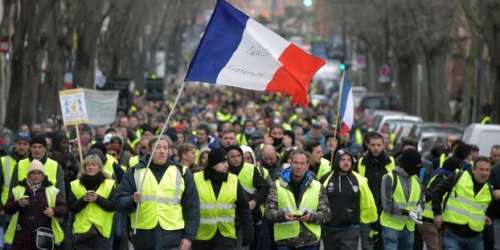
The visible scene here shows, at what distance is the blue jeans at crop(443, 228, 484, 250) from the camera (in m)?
13.3

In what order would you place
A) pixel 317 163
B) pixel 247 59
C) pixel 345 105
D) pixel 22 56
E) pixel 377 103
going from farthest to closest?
1. pixel 377 103
2. pixel 22 56
3. pixel 345 105
4. pixel 317 163
5. pixel 247 59

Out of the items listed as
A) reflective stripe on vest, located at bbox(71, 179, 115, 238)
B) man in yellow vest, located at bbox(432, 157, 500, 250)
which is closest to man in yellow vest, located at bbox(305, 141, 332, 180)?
man in yellow vest, located at bbox(432, 157, 500, 250)

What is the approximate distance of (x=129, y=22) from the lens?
53.1m

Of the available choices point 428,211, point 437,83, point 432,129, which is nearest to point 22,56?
point 432,129

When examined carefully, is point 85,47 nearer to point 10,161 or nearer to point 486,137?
point 486,137

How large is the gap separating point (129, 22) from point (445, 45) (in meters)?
14.3

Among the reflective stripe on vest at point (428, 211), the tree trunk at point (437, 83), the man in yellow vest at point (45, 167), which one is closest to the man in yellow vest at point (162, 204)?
the man in yellow vest at point (45, 167)

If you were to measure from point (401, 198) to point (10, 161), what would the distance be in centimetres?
406

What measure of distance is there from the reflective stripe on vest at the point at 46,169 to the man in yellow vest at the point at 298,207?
2.30 m

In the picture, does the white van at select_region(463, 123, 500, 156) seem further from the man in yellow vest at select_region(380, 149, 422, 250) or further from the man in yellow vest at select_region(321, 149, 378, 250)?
the man in yellow vest at select_region(321, 149, 378, 250)

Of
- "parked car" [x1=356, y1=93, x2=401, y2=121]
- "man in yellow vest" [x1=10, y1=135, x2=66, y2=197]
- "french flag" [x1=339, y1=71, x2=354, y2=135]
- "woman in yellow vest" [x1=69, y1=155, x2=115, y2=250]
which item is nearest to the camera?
"woman in yellow vest" [x1=69, y1=155, x2=115, y2=250]

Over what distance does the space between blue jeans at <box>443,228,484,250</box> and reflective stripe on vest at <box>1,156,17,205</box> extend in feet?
14.0

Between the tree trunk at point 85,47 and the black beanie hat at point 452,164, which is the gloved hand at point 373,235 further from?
the tree trunk at point 85,47

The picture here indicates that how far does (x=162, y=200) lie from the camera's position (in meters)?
11.6
